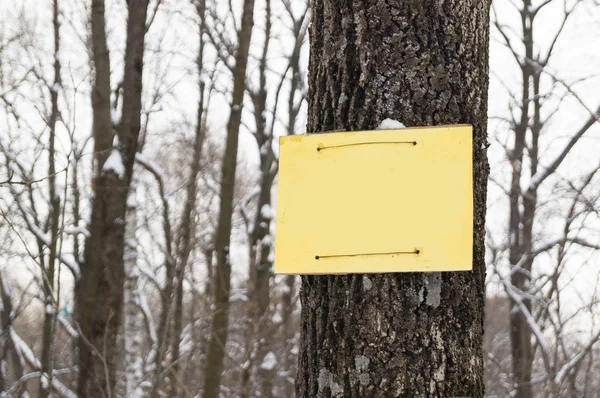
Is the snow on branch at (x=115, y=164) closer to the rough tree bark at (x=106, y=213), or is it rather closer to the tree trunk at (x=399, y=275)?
the rough tree bark at (x=106, y=213)

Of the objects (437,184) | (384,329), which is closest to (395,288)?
(384,329)

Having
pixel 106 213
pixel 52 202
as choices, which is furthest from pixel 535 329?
pixel 52 202

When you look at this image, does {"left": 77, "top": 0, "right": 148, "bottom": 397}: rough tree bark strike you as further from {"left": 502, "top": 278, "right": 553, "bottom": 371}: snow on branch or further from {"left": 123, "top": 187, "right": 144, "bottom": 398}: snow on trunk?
{"left": 502, "top": 278, "right": 553, "bottom": 371}: snow on branch

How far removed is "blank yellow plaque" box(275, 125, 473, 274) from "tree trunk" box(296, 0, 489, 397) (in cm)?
4

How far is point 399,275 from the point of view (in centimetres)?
124

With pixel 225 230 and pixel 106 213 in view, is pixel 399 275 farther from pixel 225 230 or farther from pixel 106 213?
pixel 225 230

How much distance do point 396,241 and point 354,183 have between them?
5.2 inches

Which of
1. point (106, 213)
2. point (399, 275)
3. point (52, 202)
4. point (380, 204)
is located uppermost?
point (52, 202)

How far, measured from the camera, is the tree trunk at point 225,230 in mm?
7314

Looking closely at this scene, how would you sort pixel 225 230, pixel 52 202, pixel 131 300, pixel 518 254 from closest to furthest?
1. pixel 225 230
2. pixel 52 202
3. pixel 131 300
4. pixel 518 254

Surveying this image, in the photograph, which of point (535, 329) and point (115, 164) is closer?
point (115, 164)

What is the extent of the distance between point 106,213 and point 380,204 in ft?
19.7

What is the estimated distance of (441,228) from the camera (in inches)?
48.0

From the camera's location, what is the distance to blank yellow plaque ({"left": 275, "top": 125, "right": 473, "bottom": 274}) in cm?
122
